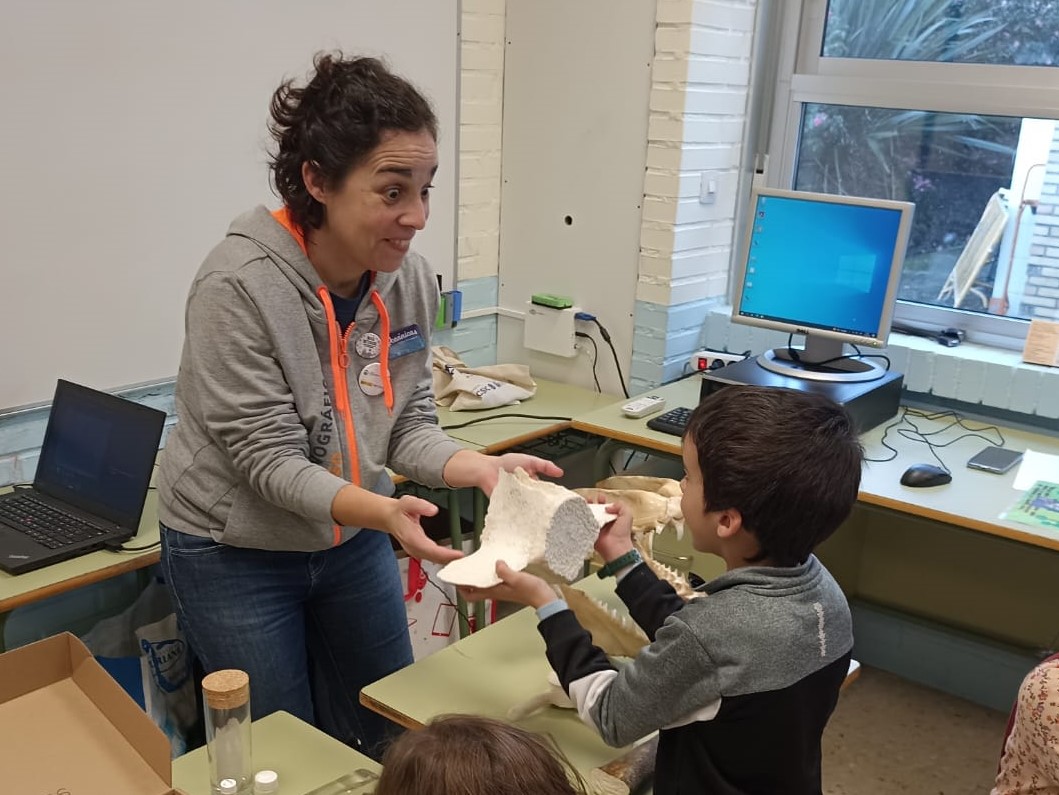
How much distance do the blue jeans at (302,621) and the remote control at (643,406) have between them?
1.19 meters

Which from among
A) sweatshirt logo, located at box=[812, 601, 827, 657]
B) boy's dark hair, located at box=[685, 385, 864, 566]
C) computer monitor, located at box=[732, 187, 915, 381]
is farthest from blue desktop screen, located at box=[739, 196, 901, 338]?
sweatshirt logo, located at box=[812, 601, 827, 657]

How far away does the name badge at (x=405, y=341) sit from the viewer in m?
1.83

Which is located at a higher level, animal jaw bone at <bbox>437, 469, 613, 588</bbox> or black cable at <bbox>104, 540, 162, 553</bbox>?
animal jaw bone at <bbox>437, 469, 613, 588</bbox>

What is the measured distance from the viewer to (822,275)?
9.22 ft

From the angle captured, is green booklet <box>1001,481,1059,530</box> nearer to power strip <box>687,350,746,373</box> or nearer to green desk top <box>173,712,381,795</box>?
power strip <box>687,350,746,373</box>

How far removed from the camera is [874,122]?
327cm

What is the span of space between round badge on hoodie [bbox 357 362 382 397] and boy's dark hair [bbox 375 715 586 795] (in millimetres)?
881

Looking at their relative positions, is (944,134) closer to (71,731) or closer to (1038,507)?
(1038,507)

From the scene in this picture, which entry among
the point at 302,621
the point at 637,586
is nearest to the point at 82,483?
the point at 302,621

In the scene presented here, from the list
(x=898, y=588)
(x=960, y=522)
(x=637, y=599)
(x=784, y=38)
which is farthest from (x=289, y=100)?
(x=898, y=588)

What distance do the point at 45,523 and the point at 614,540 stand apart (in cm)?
128

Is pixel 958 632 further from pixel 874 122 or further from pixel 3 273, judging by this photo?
pixel 3 273

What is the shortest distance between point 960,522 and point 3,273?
219cm

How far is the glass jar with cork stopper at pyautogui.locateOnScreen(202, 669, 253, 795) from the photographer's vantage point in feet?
4.26
